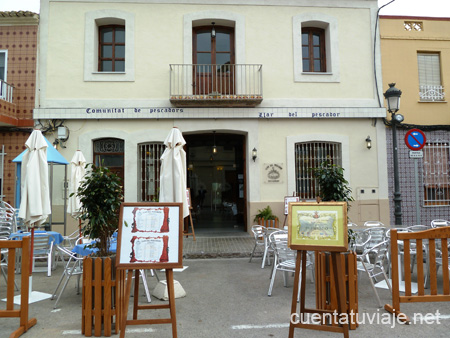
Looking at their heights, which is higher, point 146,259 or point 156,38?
point 156,38

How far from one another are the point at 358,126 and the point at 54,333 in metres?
10.1

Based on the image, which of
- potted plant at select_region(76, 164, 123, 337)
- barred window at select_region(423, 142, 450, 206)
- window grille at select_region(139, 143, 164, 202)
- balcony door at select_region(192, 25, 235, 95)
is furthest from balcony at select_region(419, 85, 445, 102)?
potted plant at select_region(76, 164, 123, 337)

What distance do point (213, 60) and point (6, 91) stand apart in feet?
21.1

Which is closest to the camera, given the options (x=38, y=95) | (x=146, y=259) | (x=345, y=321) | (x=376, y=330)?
Answer: (x=345, y=321)

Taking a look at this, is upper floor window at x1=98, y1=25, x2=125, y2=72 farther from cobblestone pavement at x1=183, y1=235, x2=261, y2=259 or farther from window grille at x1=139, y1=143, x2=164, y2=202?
cobblestone pavement at x1=183, y1=235, x2=261, y2=259

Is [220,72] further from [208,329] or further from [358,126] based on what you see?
[208,329]

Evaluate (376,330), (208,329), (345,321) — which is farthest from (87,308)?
(376,330)

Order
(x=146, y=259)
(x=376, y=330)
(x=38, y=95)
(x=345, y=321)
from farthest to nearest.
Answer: (x=38, y=95) < (x=376, y=330) < (x=146, y=259) < (x=345, y=321)

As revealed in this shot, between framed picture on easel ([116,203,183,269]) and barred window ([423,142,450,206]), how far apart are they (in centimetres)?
1019

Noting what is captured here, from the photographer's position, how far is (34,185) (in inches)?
225

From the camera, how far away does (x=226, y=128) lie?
35.4 ft

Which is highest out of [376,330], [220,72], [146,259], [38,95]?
[220,72]

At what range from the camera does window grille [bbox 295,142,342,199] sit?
11.0 m

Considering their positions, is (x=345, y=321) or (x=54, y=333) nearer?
(x=345, y=321)
